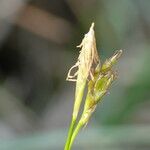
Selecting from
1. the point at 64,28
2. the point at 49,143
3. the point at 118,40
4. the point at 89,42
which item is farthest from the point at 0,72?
the point at 89,42

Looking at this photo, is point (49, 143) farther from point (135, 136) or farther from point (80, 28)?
point (80, 28)

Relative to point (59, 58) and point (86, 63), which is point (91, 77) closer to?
point (86, 63)

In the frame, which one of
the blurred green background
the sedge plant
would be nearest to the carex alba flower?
the sedge plant

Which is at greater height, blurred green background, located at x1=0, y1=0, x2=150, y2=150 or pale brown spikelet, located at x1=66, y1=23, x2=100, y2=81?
blurred green background, located at x1=0, y1=0, x2=150, y2=150

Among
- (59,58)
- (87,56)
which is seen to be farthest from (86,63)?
(59,58)

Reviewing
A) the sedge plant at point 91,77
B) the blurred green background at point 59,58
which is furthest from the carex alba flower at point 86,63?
the blurred green background at point 59,58

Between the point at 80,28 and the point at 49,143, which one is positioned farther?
the point at 80,28

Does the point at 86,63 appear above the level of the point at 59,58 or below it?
below

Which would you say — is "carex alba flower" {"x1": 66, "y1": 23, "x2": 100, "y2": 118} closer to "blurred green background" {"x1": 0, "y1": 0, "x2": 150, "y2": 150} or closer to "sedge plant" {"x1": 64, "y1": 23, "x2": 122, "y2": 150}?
"sedge plant" {"x1": 64, "y1": 23, "x2": 122, "y2": 150}

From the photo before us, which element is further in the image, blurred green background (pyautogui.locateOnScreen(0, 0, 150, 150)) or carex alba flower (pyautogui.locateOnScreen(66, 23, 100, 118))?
blurred green background (pyautogui.locateOnScreen(0, 0, 150, 150))
